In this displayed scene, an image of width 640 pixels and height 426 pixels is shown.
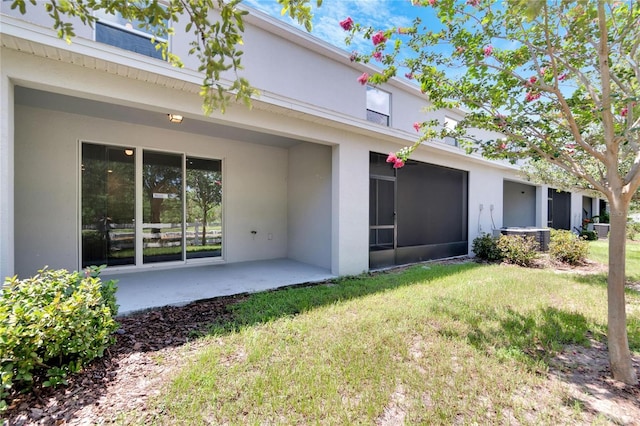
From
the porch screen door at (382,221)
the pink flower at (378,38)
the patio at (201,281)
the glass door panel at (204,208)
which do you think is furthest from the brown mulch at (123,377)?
the porch screen door at (382,221)

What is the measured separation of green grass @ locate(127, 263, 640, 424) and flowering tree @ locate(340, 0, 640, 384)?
105cm

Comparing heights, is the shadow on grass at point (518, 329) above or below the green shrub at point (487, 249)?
below

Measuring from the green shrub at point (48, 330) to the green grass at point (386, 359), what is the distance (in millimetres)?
901

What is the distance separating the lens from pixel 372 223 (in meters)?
7.39

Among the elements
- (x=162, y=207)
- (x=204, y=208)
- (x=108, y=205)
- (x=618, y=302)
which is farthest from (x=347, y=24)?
(x=108, y=205)

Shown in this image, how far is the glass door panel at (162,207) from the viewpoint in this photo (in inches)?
259

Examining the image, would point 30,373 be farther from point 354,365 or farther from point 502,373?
point 502,373

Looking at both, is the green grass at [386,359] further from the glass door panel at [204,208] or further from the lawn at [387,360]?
the glass door panel at [204,208]

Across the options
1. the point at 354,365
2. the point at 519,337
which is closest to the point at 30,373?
the point at 354,365

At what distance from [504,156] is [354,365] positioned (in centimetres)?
301

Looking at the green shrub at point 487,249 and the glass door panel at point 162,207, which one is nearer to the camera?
the glass door panel at point 162,207

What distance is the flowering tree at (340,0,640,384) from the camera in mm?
2672

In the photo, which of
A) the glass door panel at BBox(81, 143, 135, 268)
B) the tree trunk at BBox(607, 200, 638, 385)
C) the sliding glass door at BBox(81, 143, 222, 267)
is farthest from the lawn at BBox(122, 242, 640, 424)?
the glass door panel at BBox(81, 143, 135, 268)

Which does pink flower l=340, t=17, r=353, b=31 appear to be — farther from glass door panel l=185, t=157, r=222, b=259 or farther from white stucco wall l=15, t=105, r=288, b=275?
glass door panel l=185, t=157, r=222, b=259
